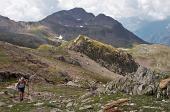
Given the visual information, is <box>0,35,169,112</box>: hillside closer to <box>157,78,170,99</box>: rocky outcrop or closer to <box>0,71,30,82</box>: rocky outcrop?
<box>0,71,30,82</box>: rocky outcrop

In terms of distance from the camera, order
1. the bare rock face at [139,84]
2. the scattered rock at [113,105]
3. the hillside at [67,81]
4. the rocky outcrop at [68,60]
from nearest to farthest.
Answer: the scattered rock at [113,105] < the hillside at [67,81] < the bare rock face at [139,84] < the rocky outcrop at [68,60]

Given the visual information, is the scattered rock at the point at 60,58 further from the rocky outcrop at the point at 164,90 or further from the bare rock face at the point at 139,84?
the rocky outcrop at the point at 164,90

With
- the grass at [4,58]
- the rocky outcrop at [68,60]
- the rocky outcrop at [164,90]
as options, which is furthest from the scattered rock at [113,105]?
the rocky outcrop at [68,60]

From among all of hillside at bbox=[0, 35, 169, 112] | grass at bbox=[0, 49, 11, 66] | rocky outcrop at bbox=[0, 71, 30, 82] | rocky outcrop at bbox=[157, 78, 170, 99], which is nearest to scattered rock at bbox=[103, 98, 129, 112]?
hillside at bbox=[0, 35, 169, 112]

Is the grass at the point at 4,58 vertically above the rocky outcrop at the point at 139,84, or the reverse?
the grass at the point at 4,58

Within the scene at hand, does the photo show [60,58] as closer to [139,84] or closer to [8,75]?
[8,75]

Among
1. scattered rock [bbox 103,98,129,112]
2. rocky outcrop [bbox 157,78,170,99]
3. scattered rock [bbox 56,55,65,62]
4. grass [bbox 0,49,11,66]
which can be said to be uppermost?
scattered rock [bbox 56,55,65,62]

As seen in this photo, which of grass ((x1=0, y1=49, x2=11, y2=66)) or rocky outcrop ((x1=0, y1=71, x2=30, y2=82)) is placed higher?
grass ((x1=0, y1=49, x2=11, y2=66))

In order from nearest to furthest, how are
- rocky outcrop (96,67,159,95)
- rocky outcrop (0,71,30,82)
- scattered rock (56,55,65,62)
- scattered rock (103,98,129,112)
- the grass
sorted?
scattered rock (103,98,129,112), rocky outcrop (96,67,159,95), rocky outcrop (0,71,30,82), the grass, scattered rock (56,55,65,62)

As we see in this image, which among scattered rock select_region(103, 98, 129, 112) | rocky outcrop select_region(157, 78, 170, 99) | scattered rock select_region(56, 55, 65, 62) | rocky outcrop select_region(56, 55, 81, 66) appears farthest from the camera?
rocky outcrop select_region(56, 55, 81, 66)

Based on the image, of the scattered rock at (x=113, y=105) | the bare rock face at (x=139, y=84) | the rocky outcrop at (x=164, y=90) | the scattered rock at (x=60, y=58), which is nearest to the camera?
the scattered rock at (x=113, y=105)

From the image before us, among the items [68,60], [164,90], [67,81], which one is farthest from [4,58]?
[164,90]

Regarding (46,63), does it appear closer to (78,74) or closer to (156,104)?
(78,74)

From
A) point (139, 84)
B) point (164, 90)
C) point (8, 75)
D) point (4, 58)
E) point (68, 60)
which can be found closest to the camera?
point (164, 90)
